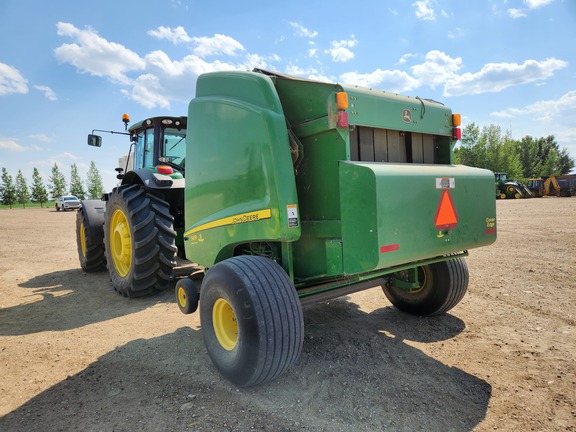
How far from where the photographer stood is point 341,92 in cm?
244

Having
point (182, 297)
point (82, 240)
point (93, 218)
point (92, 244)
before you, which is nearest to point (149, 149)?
point (93, 218)

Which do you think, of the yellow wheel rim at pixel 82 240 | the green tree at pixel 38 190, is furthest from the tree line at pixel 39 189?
the yellow wheel rim at pixel 82 240

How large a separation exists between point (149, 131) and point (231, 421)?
15.4 feet

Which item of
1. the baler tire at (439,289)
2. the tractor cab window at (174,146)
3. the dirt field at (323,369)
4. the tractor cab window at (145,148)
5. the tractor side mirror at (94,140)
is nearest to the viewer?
the dirt field at (323,369)

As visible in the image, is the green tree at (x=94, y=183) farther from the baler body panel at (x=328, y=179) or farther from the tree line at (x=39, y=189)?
the baler body panel at (x=328, y=179)

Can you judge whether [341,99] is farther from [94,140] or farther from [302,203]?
[94,140]

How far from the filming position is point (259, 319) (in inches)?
90.2

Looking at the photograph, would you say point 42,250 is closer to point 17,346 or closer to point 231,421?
point 17,346

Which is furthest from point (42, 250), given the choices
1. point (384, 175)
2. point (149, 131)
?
point (384, 175)

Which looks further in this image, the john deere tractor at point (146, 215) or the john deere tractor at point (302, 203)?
the john deere tractor at point (146, 215)

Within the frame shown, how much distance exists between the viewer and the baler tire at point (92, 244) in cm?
625

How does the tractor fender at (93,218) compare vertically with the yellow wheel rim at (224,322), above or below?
above

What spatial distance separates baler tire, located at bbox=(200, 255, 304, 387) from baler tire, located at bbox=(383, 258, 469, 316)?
75.7 inches

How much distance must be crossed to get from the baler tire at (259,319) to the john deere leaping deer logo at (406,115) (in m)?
1.59
